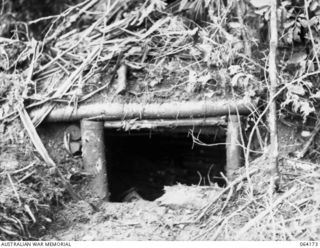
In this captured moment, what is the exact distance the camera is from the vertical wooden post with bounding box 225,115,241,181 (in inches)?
136

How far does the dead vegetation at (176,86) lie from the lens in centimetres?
294

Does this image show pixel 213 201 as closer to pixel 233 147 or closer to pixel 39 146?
pixel 233 147

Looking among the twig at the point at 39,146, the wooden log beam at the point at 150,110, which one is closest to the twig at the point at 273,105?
the wooden log beam at the point at 150,110

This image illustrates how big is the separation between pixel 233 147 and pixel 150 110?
624 mm

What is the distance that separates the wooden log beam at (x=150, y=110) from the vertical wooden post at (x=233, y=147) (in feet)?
0.24

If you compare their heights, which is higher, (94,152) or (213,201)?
(94,152)

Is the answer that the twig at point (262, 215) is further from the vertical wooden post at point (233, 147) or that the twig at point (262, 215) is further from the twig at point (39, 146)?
the twig at point (39, 146)

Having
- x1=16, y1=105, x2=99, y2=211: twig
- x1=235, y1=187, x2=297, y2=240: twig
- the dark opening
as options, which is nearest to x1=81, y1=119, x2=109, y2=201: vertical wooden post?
x1=16, y1=105, x2=99, y2=211: twig

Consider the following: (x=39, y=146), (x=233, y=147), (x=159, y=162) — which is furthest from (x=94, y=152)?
(x=159, y=162)

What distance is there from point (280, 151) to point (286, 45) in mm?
720

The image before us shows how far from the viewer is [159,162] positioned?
4.83 meters

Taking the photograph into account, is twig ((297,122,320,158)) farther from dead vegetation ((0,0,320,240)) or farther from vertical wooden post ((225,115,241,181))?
vertical wooden post ((225,115,241,181))

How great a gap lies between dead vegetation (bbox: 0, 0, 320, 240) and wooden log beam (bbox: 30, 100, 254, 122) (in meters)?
0.05

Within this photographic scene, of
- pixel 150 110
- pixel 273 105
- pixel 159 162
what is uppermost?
pixel 273 105
